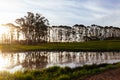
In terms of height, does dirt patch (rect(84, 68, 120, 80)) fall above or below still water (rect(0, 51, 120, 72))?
above

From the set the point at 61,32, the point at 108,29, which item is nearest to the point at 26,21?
the point at 61,32

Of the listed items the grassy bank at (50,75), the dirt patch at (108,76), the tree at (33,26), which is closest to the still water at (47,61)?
the grassy bank at (50,75)

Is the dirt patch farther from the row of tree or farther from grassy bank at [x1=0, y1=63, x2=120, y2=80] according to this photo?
the row of tree

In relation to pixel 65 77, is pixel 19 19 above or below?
above

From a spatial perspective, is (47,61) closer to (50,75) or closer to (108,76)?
(50,75)

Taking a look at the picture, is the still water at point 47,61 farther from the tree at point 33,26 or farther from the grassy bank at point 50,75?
the tree at point 33,26

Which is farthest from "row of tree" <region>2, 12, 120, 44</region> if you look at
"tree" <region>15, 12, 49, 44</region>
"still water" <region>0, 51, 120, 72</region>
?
"still water" <region>0, 51, 120, 72</region>

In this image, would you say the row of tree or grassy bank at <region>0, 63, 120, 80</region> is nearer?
grassy bank at <region>0, 63, 120, 80</region>

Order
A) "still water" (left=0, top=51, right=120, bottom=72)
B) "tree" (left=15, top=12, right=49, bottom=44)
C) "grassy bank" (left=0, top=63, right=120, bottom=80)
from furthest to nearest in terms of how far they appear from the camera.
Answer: "tree" (left=15, top=12, right=49, bottom=44) → "still water" (left=0, top=51, right=120, bottom=72) → "grassy bank" (left=0, top=63, right=120, bottom=80)

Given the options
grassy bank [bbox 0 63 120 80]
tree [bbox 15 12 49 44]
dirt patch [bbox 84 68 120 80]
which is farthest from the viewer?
tree [bbox 15 12 49 44]

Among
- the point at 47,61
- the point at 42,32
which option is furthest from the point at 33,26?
the point at 47,61

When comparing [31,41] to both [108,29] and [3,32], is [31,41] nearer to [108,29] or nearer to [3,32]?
[3,32]

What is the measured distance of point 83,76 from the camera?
17.3 m

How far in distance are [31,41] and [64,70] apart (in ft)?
289
